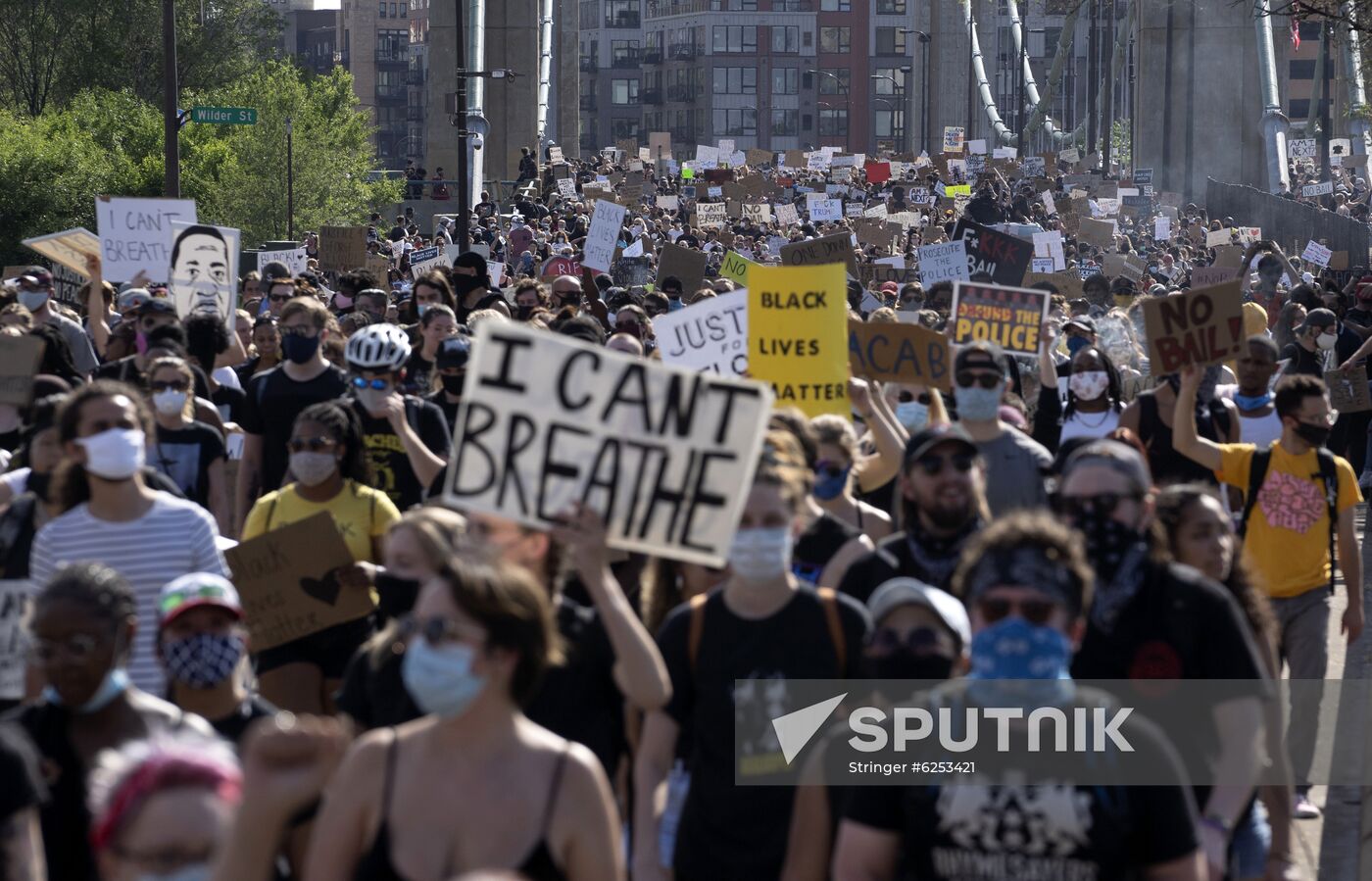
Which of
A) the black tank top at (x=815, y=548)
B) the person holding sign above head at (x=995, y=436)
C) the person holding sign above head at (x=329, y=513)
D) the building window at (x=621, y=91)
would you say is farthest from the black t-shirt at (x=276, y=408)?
the building window at (x=621, y=91)

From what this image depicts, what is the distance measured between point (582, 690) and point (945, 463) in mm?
1097

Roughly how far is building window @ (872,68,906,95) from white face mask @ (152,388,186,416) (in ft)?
491

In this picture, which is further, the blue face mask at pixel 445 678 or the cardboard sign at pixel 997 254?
the cardboard sign at pixel 997 254

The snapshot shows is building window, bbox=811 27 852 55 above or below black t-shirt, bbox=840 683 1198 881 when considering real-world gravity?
above

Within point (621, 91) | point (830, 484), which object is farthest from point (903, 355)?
point (621, 91)

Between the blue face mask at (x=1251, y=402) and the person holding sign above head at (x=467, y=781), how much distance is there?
6.23m

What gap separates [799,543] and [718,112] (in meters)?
156

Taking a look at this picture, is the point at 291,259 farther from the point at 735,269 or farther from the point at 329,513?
the point at 329,513

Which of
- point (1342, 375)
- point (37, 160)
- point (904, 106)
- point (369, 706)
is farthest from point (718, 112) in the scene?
point (369, 706)

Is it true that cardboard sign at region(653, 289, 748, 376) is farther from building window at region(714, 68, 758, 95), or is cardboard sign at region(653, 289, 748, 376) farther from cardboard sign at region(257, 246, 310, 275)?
building window at region(714, 68, 758, 95)

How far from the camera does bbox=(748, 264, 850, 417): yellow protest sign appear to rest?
8.03 m

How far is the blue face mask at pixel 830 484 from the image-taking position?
6.54 m

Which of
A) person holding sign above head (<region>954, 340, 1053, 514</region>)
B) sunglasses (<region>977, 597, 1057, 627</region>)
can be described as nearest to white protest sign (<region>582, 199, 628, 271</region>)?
person holding sign above head (<region>954, 340, 1053, 514</region>)

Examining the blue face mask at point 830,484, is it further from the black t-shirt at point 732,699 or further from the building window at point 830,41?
the building window at point 830,41
